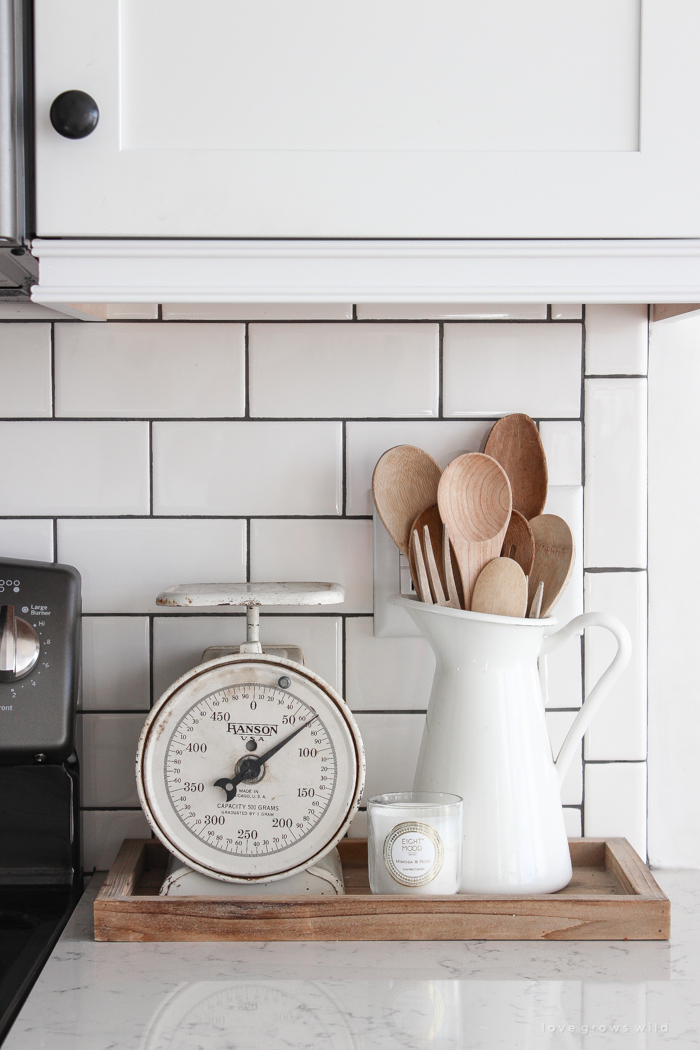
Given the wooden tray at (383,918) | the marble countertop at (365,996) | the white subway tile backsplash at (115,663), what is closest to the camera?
the marble countertop at (365,996)

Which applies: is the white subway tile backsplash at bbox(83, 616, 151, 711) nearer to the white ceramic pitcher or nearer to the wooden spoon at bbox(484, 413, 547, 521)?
the white ceramic pitcher

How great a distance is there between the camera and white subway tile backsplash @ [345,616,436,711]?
100 centimetres

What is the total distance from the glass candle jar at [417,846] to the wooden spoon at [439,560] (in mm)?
189

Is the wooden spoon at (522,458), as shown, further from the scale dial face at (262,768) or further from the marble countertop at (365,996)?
the marble countertop at (365,996)

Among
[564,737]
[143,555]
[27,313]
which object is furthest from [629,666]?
[27,313]

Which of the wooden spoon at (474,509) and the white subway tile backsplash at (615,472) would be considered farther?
the white subway tile backsplash at (615,472)

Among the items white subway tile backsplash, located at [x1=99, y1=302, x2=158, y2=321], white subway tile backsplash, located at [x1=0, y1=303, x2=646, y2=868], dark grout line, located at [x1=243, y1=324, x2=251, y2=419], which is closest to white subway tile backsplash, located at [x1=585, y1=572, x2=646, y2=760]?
white subway tile backsplash, located at [x1=0, y1=303, x2=646, y2=868]

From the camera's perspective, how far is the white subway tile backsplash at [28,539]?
3.24 ft

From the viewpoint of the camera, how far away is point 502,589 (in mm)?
824

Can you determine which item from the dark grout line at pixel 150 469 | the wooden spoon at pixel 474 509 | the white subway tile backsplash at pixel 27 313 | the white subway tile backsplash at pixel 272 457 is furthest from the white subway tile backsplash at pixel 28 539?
the wooden spoon at pixel 474 509

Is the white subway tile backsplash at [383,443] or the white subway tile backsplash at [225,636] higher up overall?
the white subway tile backsplash at [383,443]

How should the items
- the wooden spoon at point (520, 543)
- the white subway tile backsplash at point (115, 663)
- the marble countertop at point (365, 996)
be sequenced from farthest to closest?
1. the white subway tile backsplash at point (115, 663)
2. the wooden spoon at point (520, 543)
3. the marble countertop at point (365, 996)
